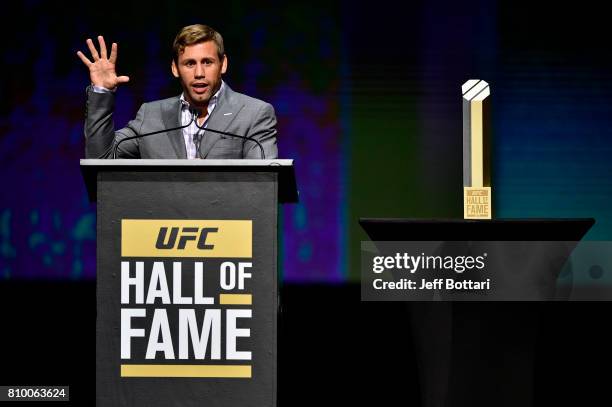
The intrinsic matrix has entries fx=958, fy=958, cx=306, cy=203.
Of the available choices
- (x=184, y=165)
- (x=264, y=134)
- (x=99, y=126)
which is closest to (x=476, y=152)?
(x=264, y=134)

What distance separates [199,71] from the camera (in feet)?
10.3

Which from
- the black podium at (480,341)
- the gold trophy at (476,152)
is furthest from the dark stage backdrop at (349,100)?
the black podium at (480,341)

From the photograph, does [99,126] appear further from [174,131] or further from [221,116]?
[221,116]

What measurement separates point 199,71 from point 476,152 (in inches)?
36.7

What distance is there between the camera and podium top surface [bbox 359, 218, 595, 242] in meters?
2.74

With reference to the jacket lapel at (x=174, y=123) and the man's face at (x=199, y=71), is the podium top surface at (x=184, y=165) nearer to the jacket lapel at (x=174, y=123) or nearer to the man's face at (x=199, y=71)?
the jacket lapel at (x=174, y=123)

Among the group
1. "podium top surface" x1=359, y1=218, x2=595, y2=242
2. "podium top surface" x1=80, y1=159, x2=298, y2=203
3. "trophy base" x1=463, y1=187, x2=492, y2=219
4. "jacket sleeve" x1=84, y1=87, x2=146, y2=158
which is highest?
"jacket sleeve" x1=84, y1=87, x2=146, y2=158

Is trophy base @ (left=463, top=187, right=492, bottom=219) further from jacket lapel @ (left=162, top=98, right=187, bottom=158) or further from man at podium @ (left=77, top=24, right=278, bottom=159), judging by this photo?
jacket lapel @ (left=162, top=98, right=187, bottom=158)

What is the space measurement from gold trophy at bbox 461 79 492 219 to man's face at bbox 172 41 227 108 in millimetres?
825

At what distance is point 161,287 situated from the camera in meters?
2.49

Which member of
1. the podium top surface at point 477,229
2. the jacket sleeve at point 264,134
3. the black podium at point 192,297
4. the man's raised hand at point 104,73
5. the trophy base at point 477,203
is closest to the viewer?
the black podium at point 192,297

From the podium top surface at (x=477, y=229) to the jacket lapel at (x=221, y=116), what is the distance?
58 centimetres

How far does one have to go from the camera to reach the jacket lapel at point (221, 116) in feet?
9.96

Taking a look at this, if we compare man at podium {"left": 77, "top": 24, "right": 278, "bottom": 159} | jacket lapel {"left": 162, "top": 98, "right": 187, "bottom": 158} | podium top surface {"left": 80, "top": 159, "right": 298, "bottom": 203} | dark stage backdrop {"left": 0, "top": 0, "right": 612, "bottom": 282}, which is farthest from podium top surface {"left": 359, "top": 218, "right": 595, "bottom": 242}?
dark stage backdrop {"left": 0, "top": 0, "right": 612, "bottom": 282}
